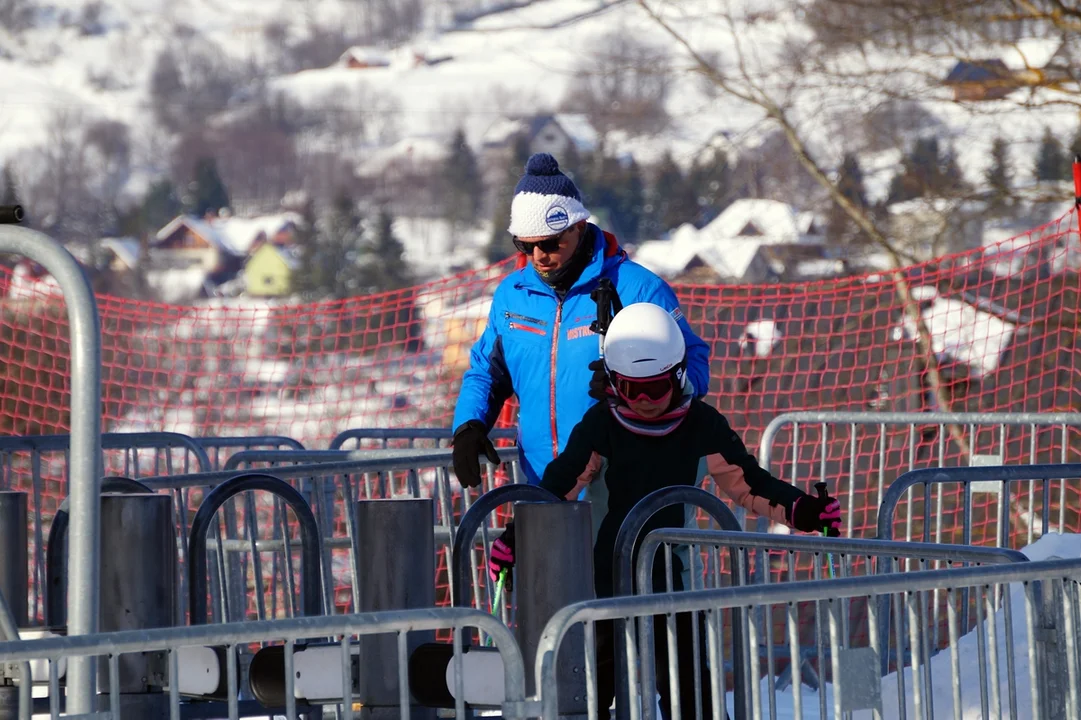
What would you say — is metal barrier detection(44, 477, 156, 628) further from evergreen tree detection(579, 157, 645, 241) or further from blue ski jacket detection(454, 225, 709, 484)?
evergreen tree detection(579, 157, 645, 241)

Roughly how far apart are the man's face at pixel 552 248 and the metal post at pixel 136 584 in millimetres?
1760

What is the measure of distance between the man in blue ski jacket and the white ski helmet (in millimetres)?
429

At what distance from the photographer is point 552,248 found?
18.2ft

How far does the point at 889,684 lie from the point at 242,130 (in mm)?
149276

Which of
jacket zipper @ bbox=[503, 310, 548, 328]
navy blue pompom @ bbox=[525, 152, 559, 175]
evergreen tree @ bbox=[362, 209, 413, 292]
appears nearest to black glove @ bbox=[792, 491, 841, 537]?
jacket zipper @ bbox=[503, 310, 548, 328]

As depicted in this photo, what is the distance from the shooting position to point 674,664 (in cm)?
362

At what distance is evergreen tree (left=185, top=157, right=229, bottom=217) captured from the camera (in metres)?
129

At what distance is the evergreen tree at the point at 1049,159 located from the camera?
1606 cm

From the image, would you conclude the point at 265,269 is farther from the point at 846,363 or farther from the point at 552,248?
the point at 552,248

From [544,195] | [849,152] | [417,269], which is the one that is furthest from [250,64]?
[544,195]

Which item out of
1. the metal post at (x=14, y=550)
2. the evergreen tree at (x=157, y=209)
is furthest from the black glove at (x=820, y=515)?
the evergreen tree at (x=157, y=209)

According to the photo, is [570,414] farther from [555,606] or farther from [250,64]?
[250,64]

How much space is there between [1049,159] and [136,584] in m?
14.3

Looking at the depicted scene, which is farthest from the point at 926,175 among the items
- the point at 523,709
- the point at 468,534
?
the point at 523,709
